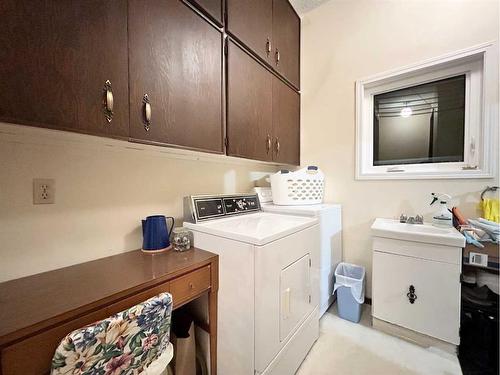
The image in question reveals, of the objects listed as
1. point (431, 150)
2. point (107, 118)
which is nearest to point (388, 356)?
point (431, 150)

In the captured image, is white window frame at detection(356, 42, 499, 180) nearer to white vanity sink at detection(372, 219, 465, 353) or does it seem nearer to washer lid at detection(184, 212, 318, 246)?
white vanity sink at detection(372, 219, 465, 353)

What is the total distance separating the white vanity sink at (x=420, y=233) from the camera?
1389 mm

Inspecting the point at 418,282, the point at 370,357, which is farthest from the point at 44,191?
the point at 418,282

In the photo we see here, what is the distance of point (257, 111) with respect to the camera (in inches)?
66.8

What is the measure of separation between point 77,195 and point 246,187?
1431 mm

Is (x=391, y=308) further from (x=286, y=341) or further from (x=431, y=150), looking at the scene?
(x=431, y=150)

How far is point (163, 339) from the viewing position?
0.88 metres

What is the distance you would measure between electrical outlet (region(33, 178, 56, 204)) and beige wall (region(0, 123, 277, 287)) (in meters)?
0.02

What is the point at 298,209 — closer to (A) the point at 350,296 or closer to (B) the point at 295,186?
(B) the point at 295,186

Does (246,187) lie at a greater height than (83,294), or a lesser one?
greater

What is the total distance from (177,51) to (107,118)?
551mm

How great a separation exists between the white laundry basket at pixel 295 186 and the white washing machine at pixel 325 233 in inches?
3.4

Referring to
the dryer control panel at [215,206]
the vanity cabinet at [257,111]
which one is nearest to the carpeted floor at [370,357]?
the dryer control panel at [215,206]

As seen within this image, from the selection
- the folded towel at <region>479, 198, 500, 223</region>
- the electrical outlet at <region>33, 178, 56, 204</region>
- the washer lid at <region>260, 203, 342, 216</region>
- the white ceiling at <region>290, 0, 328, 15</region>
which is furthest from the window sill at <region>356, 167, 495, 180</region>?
the electrical outlet at <region>33, 178, 56, 204</region>
